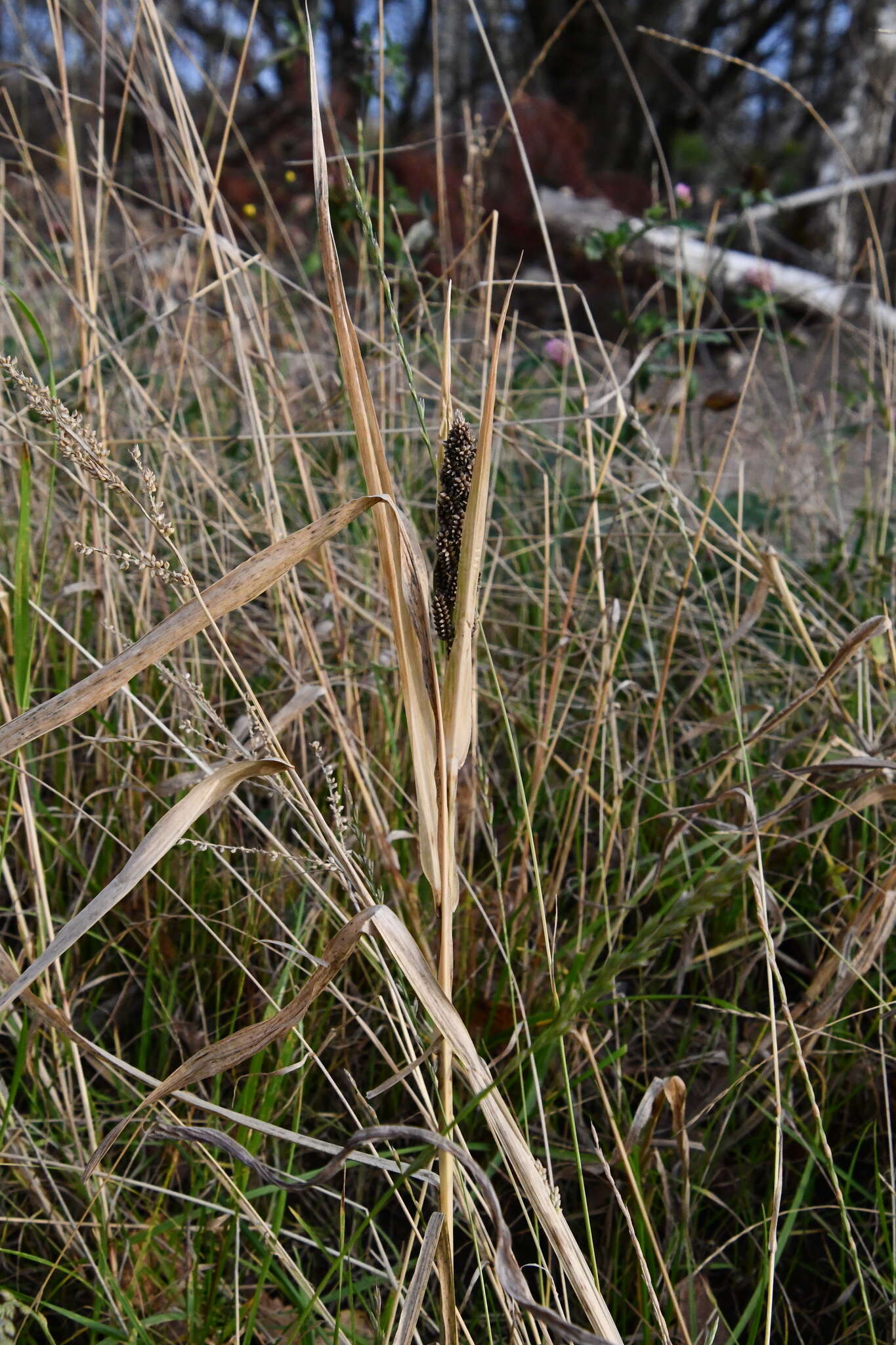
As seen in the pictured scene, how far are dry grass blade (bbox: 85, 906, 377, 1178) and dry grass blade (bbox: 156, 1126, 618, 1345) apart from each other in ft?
0.17

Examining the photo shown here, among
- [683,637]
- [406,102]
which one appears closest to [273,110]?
[406,102]

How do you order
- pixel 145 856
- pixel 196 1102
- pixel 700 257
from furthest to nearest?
pixel 700 257 → pixel 196 1102 → pixel 145 856

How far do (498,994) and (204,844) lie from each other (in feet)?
1.26

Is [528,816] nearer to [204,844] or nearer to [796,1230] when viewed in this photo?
[204,844]

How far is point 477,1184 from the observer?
1.79ft

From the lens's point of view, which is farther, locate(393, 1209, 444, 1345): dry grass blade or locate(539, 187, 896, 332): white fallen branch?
locate(539, 187, 896, 332): white fallen branch

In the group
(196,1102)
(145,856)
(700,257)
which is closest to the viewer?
(145,856)

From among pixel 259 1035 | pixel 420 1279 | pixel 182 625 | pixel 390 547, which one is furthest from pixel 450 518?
pixel 420 1279

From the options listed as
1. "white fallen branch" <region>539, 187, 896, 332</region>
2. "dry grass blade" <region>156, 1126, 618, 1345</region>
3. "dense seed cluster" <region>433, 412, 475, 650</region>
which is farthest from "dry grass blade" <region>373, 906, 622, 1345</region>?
"white fallen branch" <region>539, 187, 896, 332</region>

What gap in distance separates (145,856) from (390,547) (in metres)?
0.21

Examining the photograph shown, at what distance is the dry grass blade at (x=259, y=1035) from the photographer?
53 cm

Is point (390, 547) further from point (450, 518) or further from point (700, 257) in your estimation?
point (700, 257)

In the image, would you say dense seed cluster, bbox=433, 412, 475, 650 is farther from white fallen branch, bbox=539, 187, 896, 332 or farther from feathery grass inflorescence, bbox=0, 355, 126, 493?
white fallen branch, bbox=539, 187, 896, 332

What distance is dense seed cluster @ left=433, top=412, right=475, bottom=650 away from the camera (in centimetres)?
50
